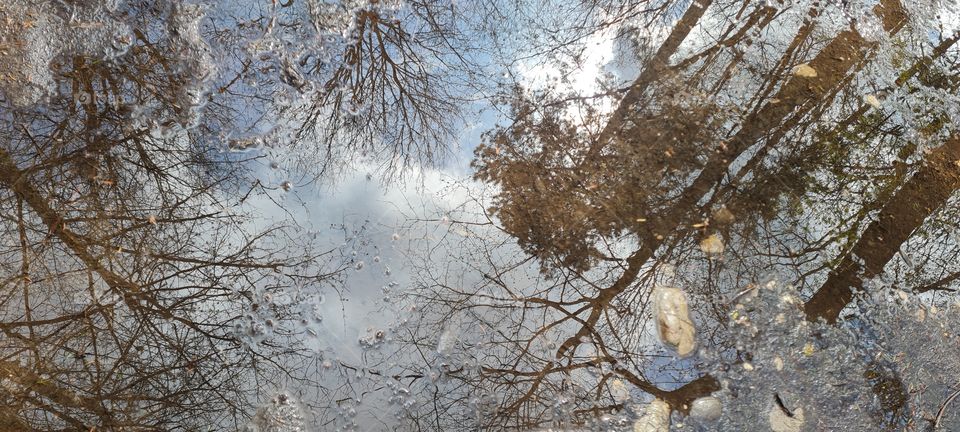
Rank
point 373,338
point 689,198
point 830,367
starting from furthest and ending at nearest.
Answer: point 689,198 → point 373,338 → point 830,367

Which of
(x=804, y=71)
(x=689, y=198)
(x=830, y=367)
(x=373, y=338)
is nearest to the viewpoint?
(x=830, y=367)

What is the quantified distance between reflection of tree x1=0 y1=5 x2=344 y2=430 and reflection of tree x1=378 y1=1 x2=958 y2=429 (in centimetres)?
67

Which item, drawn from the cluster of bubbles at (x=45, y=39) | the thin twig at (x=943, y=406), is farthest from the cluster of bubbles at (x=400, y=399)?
the thin twig at (x=943, y=406)

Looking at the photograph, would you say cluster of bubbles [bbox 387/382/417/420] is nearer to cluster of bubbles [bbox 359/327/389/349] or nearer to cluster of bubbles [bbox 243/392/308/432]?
cluster of bubbles [bbox 359/327/389/349]

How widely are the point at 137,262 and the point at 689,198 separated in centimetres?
215

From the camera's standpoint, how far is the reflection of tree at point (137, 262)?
2.08 m

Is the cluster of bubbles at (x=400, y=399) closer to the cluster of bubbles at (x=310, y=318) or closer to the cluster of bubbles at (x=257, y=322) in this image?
the cluster of bubbles at (x=310, y=318)

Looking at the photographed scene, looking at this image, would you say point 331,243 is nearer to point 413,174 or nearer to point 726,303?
point 413,174

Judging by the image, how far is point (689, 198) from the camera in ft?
7.45

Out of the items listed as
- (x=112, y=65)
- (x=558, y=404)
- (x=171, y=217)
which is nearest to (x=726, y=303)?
(x=558, y=404)

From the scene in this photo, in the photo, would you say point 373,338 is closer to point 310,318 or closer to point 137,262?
point 310,318

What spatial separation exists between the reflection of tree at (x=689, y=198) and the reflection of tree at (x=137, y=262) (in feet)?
2.20

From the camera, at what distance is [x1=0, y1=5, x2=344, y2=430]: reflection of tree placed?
2078 millimetres

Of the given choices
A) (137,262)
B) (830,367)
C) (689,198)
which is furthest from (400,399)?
(830,367)
